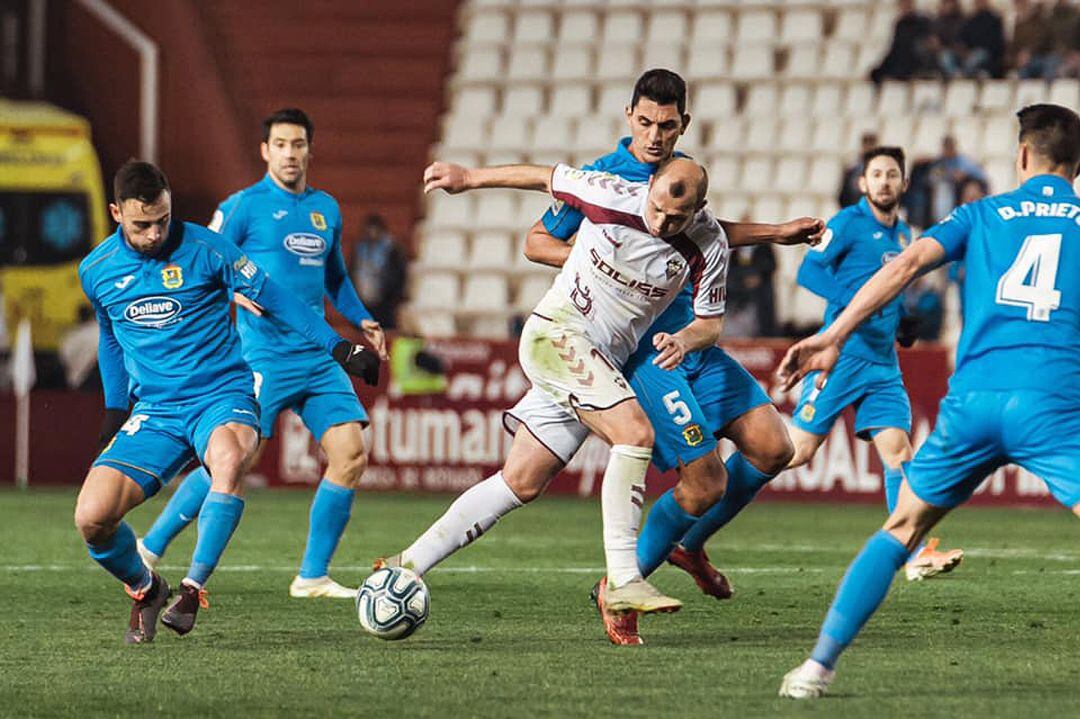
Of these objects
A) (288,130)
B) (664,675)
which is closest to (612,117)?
(288,130)

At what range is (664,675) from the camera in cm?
691

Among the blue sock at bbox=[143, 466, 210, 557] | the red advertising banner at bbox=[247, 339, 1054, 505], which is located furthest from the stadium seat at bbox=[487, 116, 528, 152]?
the blue sock at bbox=[143, 466, 210, 557]

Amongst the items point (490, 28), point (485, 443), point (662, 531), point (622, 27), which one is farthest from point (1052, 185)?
point (490, 28)

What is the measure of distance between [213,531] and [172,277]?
107 centimetres

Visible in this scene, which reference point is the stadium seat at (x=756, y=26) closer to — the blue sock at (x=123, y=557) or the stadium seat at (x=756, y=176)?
the stadium seat at (x=756, y=176)

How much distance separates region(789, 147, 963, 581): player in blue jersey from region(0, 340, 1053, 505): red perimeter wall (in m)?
5.75

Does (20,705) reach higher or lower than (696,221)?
lower

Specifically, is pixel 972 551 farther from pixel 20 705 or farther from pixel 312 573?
pixel 20 705

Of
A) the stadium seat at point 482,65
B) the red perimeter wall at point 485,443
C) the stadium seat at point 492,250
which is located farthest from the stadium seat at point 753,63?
the red perimeter wall at point 485,443

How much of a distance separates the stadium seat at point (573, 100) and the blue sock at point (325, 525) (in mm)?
14148

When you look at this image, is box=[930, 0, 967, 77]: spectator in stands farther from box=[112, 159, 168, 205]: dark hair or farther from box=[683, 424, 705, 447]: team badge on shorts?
box=[112, 159, 168, 205]: dark hair

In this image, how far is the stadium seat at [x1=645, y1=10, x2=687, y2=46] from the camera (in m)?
A: 23.8

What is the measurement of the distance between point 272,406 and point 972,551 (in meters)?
4.75

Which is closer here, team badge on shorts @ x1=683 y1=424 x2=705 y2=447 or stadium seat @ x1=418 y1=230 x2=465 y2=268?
team badge on shorts @ x1=683 y1=424 x2=705 y2=447
